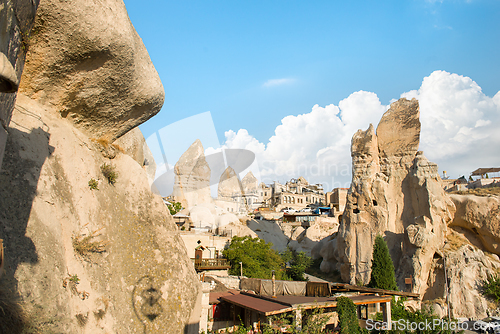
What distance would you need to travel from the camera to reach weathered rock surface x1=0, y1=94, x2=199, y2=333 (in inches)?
135

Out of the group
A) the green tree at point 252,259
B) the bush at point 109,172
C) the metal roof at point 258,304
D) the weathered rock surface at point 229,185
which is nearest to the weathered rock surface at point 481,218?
the green tree at point 252,259

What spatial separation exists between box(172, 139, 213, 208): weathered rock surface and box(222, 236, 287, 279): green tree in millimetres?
19706

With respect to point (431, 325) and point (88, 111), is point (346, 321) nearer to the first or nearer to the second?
point (431, 325)

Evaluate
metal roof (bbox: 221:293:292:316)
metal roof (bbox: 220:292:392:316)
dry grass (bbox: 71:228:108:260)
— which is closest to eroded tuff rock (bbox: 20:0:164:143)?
dry grass (bbox: 71:228:108:260)

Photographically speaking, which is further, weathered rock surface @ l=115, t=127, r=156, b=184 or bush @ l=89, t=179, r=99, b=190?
weathered rock surface @ l=115, t=127, r=156, b=184

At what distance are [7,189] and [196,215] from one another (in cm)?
3034

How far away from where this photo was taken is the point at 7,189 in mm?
3521

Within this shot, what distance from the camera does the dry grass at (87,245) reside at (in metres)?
4.34

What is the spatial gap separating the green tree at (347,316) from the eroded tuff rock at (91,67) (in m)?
9.28

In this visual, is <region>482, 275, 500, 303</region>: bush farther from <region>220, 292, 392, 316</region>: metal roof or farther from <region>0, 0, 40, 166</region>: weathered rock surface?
<region>0, 0, 40, 166</region>: weathered rock surface

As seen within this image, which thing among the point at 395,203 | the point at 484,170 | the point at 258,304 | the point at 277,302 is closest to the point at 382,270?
the point at 395,203

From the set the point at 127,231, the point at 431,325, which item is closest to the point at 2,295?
the point at 127,231

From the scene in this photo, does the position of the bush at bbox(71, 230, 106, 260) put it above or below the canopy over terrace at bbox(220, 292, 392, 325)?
above

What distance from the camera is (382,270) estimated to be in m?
17.6
